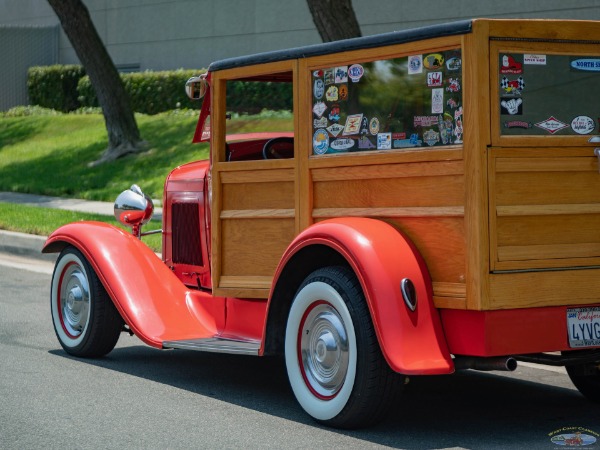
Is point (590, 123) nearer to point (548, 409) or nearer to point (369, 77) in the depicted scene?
point (369, 77)

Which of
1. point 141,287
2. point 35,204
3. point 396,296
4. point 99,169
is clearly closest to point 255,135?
point 141,287

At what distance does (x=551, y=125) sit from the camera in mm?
5664

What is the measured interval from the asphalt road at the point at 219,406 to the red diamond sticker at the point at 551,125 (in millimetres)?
1486

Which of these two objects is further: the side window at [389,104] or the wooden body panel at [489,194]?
the side window at [389,104]

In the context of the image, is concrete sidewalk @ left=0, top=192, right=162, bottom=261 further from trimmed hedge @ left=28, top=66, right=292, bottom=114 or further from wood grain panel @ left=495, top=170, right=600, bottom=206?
wood grain panel @ left=495, top=170, right=600, bottom=206

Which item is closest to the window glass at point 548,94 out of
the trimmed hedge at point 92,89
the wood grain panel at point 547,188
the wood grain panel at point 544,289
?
the wood grain panel at point 547,188

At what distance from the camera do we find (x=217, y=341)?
22.4 feet

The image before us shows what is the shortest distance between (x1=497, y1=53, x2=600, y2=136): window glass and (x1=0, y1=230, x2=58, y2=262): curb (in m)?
8.33

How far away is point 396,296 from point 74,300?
3045mm

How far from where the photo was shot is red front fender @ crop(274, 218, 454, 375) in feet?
17.7

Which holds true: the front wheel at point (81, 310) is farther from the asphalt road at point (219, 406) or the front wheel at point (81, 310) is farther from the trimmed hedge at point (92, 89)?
the trimmed hedge at point (92, 89)

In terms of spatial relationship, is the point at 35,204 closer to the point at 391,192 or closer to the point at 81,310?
the point at 81,310

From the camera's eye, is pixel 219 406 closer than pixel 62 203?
Yes

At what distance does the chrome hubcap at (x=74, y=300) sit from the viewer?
7762mm
